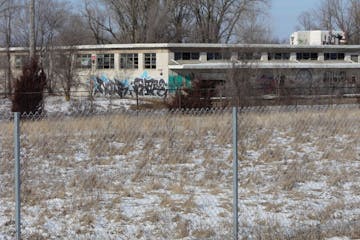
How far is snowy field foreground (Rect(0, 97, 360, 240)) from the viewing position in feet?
24.6

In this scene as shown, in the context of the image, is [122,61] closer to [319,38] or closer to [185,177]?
[319,38]

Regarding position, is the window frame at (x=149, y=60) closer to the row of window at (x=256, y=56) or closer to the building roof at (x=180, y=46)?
the building roof at (x=180, y=46)

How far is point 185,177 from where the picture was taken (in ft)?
36.2

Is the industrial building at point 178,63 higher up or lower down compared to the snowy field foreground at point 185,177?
higher up

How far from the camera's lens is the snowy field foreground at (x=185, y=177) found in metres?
7.51

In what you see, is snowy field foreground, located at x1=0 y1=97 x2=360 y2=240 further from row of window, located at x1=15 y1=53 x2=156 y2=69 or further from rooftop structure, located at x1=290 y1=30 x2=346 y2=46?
rooftop structure, located at x1=290 y1=30 x2=346 y2=46

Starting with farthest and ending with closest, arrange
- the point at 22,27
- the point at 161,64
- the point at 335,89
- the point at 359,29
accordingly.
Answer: the point at 359,29, the point at 22,27, the point at 161,64, the point at 335,89

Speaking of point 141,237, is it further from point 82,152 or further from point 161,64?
point 161,64

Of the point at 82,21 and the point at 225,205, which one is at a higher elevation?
the point at 82,21

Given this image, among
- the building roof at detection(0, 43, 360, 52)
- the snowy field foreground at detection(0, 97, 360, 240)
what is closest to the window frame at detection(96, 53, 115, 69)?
the building roof at detection(0, 43, 360, 52)

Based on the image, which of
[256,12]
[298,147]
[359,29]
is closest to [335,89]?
[298,147]

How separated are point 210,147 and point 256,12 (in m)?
62.4

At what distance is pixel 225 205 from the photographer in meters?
8.79

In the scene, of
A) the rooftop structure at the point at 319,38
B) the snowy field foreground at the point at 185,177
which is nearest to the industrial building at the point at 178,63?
the rooftop structure at the point at 319,38
